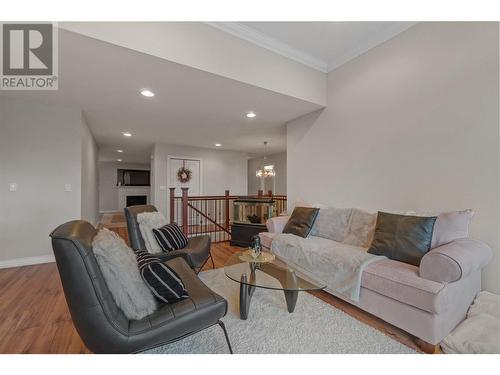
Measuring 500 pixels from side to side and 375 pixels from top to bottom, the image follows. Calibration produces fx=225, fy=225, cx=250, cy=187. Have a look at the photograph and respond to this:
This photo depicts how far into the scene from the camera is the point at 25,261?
3.18 m

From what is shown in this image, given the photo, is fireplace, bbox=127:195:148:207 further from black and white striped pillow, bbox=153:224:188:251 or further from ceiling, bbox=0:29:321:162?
black and white striped pillow, bbox=153:224:188:251

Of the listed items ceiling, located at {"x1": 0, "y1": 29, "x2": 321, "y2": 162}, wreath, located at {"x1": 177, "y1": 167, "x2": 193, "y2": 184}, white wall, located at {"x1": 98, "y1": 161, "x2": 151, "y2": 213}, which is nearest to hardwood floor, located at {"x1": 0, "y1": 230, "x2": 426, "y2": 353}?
ceiling, located at {"x1": 0, "y1": 29, "x2": 321, "y2": 162}

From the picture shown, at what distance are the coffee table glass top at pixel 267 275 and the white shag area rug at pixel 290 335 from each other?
33 centimetres

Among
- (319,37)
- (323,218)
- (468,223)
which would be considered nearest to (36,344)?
(323,218)

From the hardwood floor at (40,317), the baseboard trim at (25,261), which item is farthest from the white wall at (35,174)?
the hardwood floor at (40,317)

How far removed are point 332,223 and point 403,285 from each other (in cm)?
129

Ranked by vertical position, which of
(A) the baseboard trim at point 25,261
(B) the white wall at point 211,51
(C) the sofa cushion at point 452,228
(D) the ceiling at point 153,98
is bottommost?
(A) the baseboard trim at point 25,261

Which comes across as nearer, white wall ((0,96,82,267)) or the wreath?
white wall ((0,96,82,267))

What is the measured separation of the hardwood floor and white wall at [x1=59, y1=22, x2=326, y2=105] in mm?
2359

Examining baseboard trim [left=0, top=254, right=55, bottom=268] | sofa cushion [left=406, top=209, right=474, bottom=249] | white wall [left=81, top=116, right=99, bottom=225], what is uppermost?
white wall [left=81, top=116, right=99, bottom=225]

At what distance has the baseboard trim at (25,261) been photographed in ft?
10.1

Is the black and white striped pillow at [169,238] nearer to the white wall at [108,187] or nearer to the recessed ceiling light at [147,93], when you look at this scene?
the recessed ceiling light at [147,93]

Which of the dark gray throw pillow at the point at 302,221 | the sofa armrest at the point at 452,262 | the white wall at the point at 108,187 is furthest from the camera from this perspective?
the white wall at the point at 108,187

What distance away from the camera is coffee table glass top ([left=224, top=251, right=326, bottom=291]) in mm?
1744
